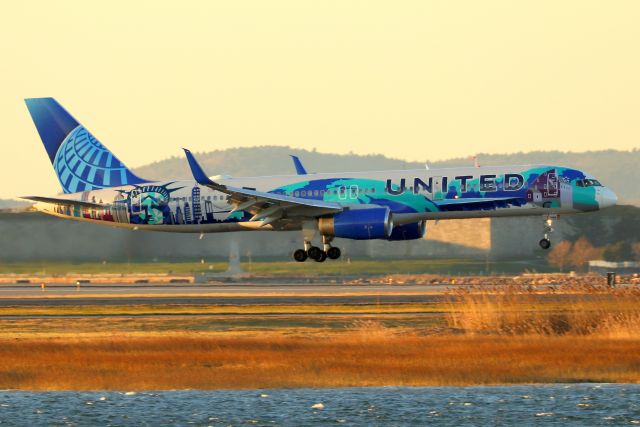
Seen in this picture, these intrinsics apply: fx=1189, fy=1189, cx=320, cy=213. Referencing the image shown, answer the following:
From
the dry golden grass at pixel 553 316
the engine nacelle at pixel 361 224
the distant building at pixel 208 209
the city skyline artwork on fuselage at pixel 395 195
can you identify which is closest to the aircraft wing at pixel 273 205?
the engine nacelle at pixel 361 224

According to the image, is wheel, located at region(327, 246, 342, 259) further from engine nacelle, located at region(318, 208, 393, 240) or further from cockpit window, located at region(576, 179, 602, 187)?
cockpit window, located at region(576, 179, 602, 187)

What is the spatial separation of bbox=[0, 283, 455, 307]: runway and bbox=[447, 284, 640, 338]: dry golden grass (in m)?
9.73

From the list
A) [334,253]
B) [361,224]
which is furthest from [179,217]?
[361,224]

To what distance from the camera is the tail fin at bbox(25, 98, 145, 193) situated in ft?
228

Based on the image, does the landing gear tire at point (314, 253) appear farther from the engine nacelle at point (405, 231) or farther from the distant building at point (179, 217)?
the distant building at point (179, 217)

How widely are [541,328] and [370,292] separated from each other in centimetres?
2363

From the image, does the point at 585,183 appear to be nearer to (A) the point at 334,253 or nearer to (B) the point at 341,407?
(A) the point at 334,253

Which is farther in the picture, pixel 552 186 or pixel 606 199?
pixel 606 199

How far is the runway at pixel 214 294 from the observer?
62.9 meters

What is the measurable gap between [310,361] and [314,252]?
23.3 meters

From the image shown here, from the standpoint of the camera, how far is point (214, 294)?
70.4 metres

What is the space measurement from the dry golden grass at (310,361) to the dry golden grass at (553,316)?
1.60m


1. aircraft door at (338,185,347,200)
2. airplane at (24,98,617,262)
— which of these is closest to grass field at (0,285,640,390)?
airplane at (24,98,617,262)

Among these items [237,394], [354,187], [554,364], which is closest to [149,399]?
[237,394]
